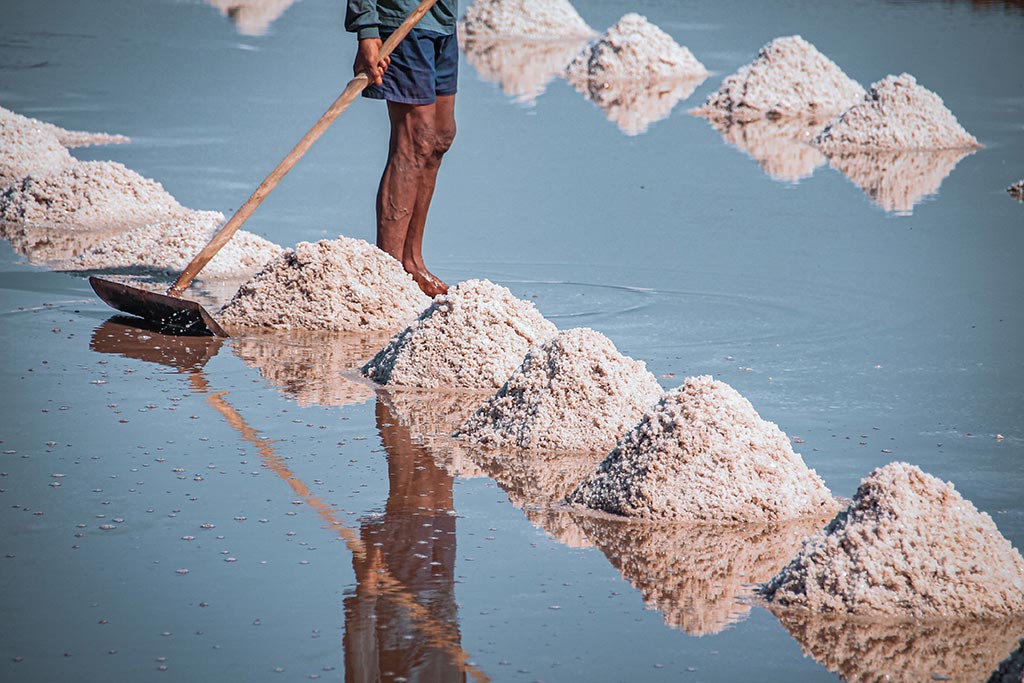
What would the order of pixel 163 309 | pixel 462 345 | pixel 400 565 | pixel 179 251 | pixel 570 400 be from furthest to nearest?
pixel 179 251 → pixel 163 309 → pixel 462 345 → pixel 570 400 → pixel 400 565

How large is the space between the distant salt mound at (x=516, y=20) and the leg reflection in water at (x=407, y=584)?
554 inches

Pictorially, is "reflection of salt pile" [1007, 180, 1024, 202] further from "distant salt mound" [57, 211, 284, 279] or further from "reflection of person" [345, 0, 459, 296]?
"distant salt mound" [57, 211, 284, 279]

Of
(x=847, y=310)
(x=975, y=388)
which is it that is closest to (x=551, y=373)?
(x=975, y=388)

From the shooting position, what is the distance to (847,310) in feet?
20.6

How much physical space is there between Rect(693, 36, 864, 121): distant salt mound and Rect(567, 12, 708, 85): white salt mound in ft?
6.83

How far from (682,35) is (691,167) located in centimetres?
840

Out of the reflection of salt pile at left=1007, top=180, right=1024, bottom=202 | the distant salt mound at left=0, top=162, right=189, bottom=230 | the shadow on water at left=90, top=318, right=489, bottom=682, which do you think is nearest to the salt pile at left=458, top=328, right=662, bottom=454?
the shadow on water at left=90, top=318, right=489, bottom=682

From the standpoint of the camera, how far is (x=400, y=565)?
346 centimetres

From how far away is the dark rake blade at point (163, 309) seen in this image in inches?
221

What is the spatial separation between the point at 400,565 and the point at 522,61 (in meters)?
12.9

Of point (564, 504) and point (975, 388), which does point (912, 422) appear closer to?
point (975, 388)

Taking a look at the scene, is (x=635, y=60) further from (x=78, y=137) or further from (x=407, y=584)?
(x=407, y=584)

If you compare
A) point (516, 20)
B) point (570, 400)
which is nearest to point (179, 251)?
point (570, 400)

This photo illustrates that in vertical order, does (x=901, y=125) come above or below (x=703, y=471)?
below
